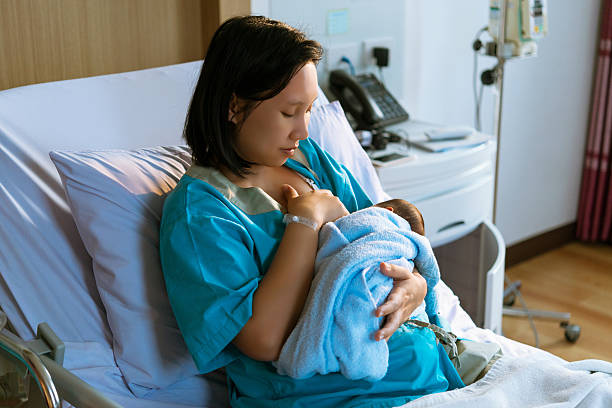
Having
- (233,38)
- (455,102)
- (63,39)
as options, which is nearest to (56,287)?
(233,38)

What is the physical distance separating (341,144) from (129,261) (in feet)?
2.14

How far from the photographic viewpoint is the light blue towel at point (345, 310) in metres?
1.09

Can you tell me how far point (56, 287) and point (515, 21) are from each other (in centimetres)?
174

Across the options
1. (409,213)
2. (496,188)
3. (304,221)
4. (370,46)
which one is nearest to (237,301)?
(304,221)

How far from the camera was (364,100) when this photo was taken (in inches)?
90.4

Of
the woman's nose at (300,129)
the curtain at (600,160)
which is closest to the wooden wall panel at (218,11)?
the woman's nose at (300,129)

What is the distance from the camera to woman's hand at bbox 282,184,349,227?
1190 millimetres

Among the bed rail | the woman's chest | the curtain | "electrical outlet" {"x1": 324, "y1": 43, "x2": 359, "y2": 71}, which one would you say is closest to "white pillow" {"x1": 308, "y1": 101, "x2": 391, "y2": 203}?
the woman's chest

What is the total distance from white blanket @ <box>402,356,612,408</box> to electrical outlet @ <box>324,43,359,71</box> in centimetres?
139

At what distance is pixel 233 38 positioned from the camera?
1.17 meters

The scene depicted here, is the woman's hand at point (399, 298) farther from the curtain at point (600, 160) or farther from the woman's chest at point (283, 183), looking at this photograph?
the curtain at point (600, 160)

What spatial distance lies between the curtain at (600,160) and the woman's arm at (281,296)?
101 inches

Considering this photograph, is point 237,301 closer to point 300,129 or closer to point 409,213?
point 300,129

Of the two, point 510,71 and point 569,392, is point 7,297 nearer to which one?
point 569,392
